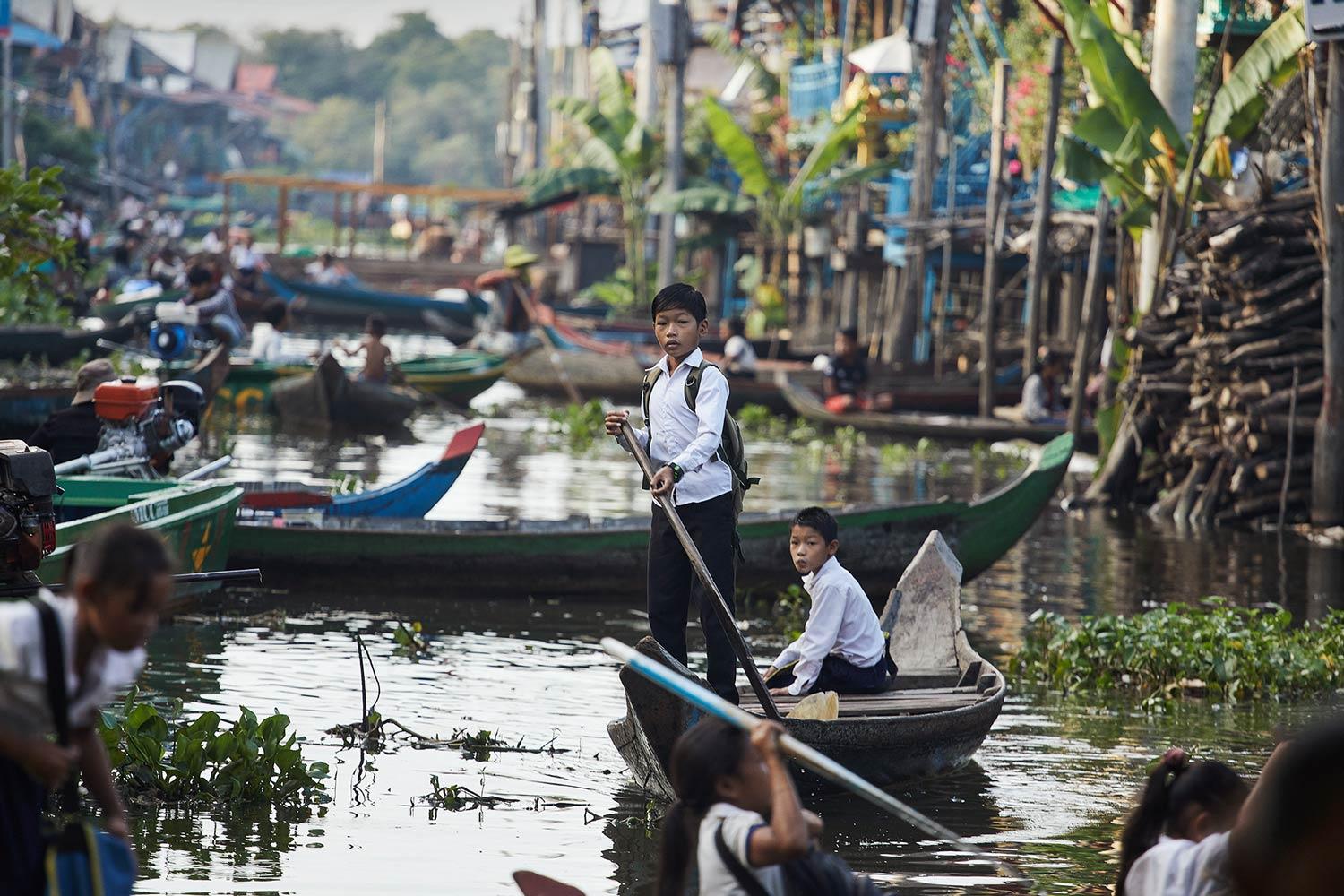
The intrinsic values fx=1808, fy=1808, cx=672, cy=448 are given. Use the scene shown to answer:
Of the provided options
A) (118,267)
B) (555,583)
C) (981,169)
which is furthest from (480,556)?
(118,267)

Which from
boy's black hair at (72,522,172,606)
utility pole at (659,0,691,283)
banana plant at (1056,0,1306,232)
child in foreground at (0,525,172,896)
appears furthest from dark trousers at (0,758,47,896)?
utility pole at (659,0,691,283)

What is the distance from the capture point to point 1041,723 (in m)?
8.45

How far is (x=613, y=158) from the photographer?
3191 centimetres

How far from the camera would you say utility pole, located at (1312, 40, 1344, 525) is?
1300 centimetres

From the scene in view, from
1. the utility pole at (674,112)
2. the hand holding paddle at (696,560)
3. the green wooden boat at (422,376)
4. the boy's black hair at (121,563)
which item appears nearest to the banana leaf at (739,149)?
the utility pole at (674,112)

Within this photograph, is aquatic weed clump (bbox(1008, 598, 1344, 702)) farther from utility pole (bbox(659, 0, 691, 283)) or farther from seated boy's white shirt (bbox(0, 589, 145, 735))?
utility pole (bbox(659, 0, 691, 283))

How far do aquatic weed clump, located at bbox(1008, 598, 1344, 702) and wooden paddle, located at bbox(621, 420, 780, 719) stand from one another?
2.97 m

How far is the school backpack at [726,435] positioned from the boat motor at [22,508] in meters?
2.54

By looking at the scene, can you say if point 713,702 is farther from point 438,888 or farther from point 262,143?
point 262,143

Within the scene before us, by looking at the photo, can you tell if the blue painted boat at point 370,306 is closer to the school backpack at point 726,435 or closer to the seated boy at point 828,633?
the seated boy at point 828,633

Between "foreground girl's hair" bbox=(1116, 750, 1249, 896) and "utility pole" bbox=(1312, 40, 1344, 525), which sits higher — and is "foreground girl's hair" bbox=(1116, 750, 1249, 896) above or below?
below

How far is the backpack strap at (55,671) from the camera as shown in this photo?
3561 millimetres

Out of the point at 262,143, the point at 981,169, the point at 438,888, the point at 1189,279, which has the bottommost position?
the point at 438,888

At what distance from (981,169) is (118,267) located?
17.7 metres
